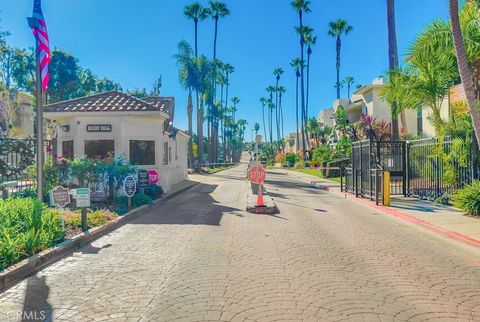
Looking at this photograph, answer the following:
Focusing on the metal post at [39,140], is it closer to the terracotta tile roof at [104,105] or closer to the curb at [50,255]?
the curb at [50,255]

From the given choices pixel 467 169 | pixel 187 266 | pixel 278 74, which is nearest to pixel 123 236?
pixel 187 266

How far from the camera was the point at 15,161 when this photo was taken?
1495 centimetres

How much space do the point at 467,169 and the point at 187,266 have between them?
10603 mm

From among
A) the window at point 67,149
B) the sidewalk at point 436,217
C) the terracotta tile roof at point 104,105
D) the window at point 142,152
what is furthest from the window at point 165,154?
the sidewalk at point 436,217

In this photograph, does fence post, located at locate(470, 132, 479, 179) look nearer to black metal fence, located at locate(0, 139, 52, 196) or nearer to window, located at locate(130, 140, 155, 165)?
window, located at locate(130, 140, 155, 165)

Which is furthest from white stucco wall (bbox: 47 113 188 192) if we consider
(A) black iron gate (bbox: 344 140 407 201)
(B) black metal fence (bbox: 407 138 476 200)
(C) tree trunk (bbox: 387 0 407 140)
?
(C) tree trunk (bbox: 387 0 407 140)

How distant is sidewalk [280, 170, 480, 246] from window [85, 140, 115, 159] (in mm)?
10719

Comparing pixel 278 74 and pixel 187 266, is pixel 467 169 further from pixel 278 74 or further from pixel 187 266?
pixel 278 74

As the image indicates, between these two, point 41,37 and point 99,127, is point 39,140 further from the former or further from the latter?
point 99,127

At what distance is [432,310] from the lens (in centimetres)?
489

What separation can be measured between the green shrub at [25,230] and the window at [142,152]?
8.98 meters

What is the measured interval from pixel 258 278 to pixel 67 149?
14716 mm

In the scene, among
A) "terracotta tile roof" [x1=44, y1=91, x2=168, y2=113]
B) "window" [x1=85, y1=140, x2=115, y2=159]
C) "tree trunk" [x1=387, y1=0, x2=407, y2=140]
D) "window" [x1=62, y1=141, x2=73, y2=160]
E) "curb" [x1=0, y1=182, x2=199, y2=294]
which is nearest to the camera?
"curb" [x1=0, y1=182, x2=199, y2=294]

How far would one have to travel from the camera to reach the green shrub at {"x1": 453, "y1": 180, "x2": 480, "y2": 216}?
11.7 metres
